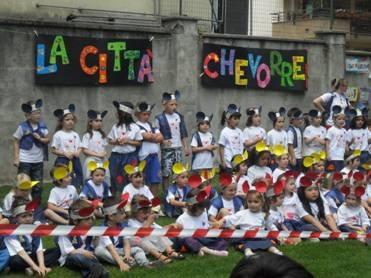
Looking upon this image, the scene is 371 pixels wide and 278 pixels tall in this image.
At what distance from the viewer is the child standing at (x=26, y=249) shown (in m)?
7.39

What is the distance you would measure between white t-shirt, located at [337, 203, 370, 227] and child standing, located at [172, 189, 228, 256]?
6.41ft

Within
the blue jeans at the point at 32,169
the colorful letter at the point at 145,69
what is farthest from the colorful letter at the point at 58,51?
the blue jeans at the point at 32,169

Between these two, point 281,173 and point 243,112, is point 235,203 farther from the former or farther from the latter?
point 243,112

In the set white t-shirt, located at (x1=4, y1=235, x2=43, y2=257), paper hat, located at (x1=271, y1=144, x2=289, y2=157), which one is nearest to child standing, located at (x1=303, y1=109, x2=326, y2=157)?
paper hat, located at (x1=271, y1=144, x2=289, y2=157)

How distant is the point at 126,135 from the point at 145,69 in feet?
10.9

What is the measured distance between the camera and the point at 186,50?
14.7 m

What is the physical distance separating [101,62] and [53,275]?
6780mm

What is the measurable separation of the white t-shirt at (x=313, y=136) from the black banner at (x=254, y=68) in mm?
2991

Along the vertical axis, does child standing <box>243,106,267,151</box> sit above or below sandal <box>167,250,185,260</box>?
above

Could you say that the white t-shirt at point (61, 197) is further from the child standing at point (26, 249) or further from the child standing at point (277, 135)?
the child standing at point (277, 135)

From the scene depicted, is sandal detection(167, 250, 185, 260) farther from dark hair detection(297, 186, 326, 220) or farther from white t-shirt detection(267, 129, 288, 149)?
white t-shirt detection(267, 129, 288, 149)

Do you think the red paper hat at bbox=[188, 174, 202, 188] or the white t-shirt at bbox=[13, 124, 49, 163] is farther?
the white t-shirt at bbox=[13, 124, 49, 163]

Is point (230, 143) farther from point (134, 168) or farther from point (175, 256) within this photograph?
point (175, 256)

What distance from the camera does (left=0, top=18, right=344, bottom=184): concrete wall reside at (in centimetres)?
1273
